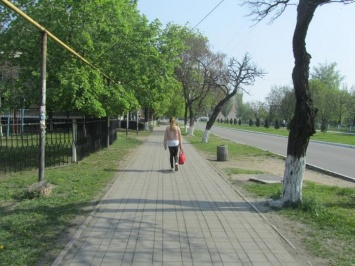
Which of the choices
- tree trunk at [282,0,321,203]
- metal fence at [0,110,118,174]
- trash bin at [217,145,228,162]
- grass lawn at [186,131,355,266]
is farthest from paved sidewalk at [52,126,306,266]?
trash bin at [217,145,228,162]

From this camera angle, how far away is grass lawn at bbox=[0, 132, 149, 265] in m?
4.89

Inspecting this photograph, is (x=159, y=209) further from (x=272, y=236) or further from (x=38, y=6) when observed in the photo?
(x=38, y=6)

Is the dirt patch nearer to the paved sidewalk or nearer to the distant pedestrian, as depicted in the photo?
the paved sidewalk

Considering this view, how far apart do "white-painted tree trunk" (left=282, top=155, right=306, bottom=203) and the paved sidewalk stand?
2.41 feet

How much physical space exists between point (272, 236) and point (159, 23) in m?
14.2

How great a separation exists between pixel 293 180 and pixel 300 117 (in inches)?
46.6

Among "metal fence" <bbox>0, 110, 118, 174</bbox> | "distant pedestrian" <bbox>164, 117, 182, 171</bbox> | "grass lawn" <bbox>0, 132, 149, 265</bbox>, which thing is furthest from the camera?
"metal fence" <bbox>0, 110, 118, 174</bbox>

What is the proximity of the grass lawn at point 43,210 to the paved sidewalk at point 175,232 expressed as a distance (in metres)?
0.32

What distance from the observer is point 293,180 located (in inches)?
292

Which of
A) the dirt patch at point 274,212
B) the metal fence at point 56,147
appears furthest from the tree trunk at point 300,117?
the metal fence at point 56,147

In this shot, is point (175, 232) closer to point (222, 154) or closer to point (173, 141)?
point (173, 141)

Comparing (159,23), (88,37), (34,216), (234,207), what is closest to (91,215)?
(34,216)

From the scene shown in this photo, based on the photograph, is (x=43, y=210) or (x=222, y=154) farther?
(x=222, y=154)

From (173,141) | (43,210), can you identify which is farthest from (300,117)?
(173,141)
